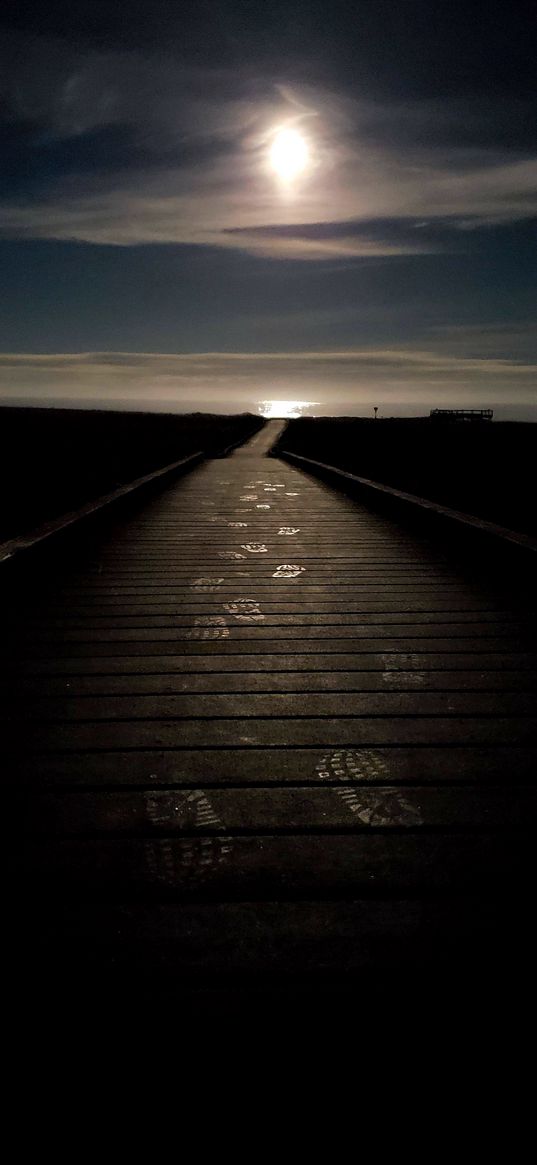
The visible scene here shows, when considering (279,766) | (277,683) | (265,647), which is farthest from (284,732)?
(265,647)

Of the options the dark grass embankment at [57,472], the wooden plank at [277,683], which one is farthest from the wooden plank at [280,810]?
the dark grass embankment at [57,472]

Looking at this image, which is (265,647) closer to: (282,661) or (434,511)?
(282,661)

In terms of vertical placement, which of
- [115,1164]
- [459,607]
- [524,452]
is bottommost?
[115,1164]

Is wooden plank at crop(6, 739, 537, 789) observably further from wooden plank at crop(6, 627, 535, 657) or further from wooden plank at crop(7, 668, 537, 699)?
wooden plank at crop(6, 627, 535, 657)

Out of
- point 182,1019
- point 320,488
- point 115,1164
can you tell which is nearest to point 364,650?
point 182,1019

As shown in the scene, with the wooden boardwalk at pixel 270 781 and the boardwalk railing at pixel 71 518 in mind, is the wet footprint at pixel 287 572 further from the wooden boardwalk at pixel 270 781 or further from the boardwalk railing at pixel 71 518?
the boardwalk railing at pixel 71 518

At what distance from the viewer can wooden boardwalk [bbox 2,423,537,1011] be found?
1.56 meters

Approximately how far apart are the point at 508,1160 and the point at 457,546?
17.1 feet

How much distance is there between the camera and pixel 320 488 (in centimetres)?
1214

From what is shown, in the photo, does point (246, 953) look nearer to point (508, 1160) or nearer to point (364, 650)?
point (508, 1160)

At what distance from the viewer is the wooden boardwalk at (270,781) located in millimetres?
A: 1563

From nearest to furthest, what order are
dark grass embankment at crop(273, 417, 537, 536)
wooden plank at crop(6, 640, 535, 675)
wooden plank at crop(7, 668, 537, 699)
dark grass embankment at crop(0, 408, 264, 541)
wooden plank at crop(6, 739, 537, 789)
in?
wooden plank at crop(6, 739, 537, 789) → wooden plank at crop(7, 668, 537, 699) → wooden plank at crop(6, 640, 535, 675) → dark grass embankment at crop(0, 408, 264, 541) → dark grass embankment at crop(273, 417, 537, 536)

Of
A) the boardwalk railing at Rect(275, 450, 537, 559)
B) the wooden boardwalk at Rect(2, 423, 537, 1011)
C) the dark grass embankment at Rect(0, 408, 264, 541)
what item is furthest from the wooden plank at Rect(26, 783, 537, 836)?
the dark grass embankment at Rect(0, 408, 264, 541)

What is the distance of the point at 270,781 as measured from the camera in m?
2.23
